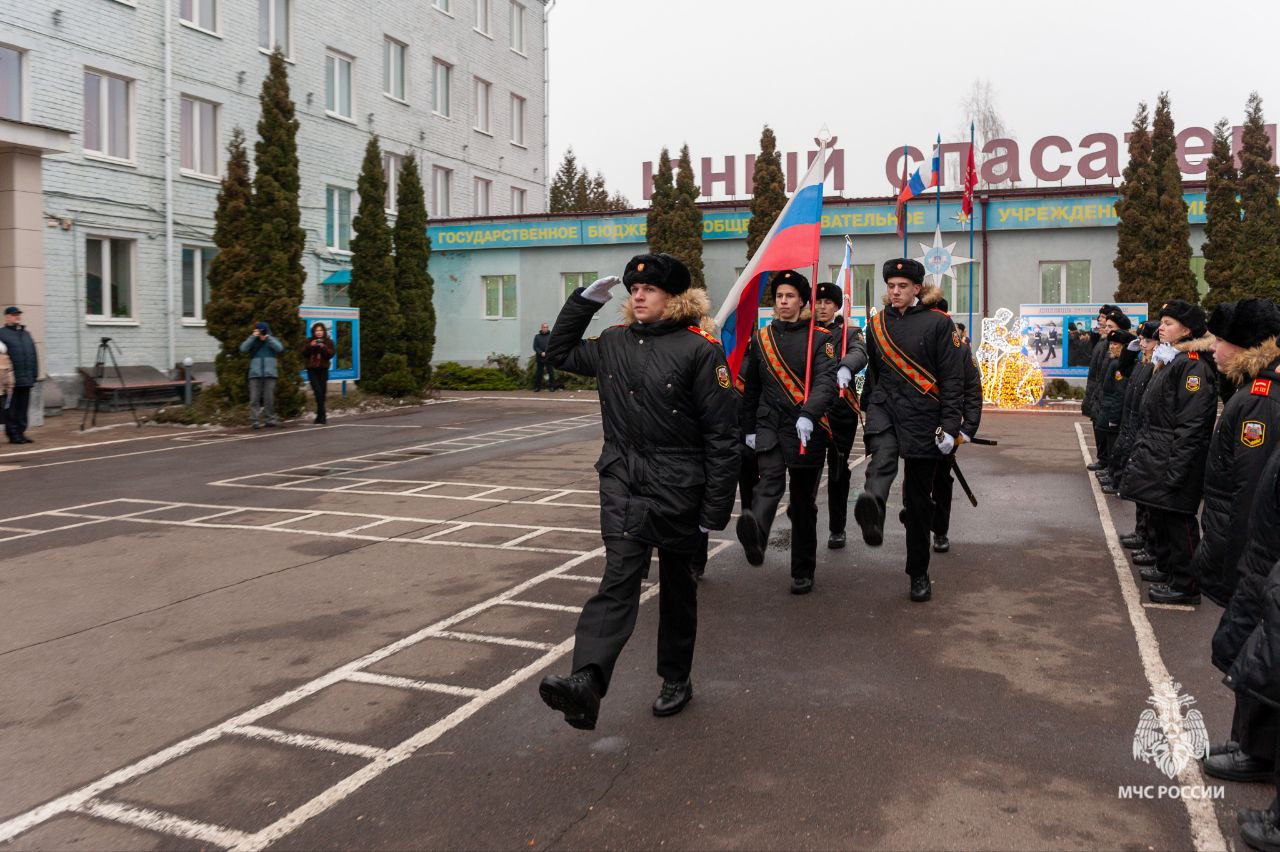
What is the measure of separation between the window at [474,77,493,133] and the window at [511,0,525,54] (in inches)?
102

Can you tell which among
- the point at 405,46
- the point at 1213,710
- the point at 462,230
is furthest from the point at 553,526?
the point at 405,46

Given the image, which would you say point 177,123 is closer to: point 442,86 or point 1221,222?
point 442,86

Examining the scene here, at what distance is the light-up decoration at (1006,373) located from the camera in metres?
24.1

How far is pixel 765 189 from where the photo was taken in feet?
102

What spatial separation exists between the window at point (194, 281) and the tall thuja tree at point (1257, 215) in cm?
2519

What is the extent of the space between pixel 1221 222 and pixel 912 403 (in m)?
25.2

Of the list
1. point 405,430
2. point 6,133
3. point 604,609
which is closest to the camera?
point 604,609

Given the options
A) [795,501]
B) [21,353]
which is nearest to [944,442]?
[795,501]

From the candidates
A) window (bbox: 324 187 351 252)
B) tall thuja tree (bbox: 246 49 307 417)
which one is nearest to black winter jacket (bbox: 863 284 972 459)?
tall thuja tree (bbox: 246 49 307 417)

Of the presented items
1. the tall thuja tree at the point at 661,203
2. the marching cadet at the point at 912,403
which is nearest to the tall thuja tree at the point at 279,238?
the tall thuja tree at the point at 661,203

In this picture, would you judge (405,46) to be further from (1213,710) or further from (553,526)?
(1213,710)

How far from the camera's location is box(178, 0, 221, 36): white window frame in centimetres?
2578

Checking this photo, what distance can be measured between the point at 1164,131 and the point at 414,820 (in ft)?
97.0

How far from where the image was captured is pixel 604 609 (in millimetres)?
4449
